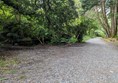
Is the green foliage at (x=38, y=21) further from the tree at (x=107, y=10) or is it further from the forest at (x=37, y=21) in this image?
the tree at (x=107, y=10)

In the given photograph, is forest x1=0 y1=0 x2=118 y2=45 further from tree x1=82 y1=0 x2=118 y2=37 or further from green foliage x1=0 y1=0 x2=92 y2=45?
tree x1=82 y1=0 x2=118 y2=37

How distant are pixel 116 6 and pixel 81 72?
15632 mm

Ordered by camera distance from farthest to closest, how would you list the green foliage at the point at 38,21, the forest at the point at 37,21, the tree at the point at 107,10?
the tree at the point at 107,10, the green foliage at the point at 38,21, the forest at the point at 37,21

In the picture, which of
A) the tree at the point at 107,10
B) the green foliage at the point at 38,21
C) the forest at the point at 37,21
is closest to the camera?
the forest at the point at 37,21

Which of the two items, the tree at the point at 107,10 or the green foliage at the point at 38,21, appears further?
the tree at the point at 107,10

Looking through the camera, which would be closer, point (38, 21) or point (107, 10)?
point (38, 21)

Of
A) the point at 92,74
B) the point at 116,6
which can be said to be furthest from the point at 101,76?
the point at 116,6

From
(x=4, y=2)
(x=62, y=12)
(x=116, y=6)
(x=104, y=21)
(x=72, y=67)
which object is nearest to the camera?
(x=72, y=67)

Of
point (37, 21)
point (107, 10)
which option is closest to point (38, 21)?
point (37, 21)

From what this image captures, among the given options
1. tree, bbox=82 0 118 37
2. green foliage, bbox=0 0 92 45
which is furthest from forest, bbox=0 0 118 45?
tree, bbox=82 0 118 37

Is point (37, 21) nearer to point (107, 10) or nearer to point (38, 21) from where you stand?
point (38, 21)

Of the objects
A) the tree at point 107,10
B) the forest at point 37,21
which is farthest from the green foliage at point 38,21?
the tree at point 107,10

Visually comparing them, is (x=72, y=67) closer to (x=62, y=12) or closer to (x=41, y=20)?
(x=41, y=20)

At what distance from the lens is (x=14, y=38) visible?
13.3 m
